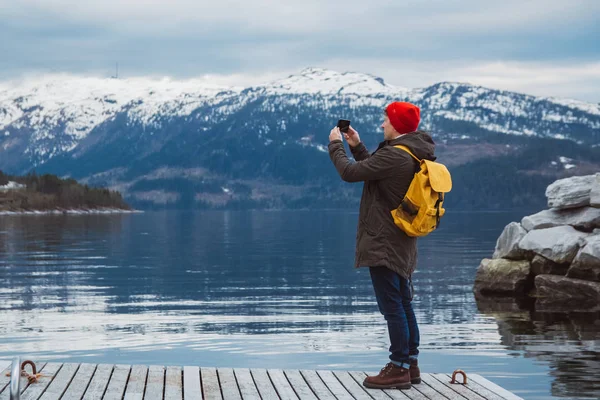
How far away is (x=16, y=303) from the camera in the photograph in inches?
1163

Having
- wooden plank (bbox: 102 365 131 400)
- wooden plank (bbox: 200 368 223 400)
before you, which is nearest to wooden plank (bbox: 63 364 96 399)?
wooden plank (bbox: 102 365 131 400)

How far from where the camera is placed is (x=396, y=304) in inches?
414

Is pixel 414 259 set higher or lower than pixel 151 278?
higher

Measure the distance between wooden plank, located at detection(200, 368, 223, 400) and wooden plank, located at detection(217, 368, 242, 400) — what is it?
58 millimetres

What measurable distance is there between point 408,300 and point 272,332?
12.1 meters

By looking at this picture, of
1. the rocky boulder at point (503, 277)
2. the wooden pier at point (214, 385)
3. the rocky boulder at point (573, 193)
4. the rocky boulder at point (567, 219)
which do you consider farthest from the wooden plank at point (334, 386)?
the rocky boulder at point (573, 193)

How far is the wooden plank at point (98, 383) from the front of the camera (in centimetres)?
973

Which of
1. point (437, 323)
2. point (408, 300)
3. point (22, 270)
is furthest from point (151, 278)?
point (408, 300)

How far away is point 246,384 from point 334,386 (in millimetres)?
1048

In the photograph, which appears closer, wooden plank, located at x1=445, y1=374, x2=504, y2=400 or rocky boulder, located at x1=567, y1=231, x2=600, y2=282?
wooden plank, located at x1=445, y1=374, x2=504, y2=400

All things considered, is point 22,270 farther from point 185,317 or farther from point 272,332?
point 272,332

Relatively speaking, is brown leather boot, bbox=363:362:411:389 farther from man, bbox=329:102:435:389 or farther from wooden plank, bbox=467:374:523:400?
wooden plank, bbox=467:374:523:400

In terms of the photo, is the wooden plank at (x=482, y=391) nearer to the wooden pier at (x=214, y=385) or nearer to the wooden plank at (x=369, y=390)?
the wooden pier at (x=214, y=385)

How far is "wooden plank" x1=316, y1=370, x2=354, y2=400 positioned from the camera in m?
10.1
